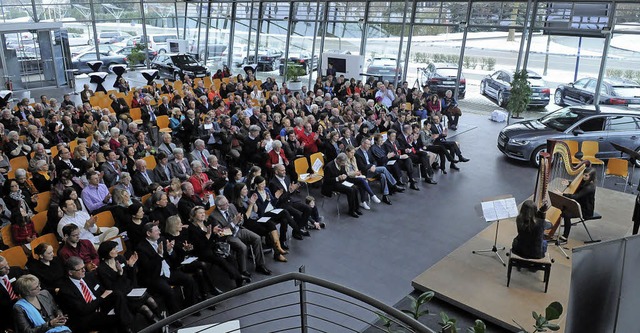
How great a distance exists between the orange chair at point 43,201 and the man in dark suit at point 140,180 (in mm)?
1259

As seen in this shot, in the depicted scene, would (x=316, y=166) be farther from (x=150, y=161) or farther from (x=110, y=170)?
(x=110, y=170)

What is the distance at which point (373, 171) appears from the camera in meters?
9.74

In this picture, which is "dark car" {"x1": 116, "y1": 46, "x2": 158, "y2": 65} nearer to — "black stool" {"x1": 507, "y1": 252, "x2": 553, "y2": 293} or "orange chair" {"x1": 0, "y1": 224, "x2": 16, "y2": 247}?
"orange chair" {"x1": 0, "y1": 224, "x2": 16, "y2": 247}

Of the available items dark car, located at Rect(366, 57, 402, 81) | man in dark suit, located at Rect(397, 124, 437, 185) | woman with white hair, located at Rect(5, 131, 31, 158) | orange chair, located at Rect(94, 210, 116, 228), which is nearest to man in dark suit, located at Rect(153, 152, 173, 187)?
orange chair, located at Rect(94, 210, 116, 228)

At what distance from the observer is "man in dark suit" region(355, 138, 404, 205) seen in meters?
9.70

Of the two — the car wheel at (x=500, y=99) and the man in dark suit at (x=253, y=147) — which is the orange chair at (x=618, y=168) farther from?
the man in dark suit at (x=253, y=147)

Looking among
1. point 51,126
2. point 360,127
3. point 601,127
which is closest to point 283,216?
point 360,127

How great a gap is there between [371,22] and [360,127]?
810cm

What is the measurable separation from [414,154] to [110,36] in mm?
17983

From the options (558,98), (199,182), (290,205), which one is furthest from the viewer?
(558,98)

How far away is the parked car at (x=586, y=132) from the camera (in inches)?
437

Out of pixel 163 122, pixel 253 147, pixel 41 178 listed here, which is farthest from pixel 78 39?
pixel 41 178

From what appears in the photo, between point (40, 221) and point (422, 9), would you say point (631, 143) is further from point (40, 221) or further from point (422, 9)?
point (40, 221)

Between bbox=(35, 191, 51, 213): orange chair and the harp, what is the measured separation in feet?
24.7
